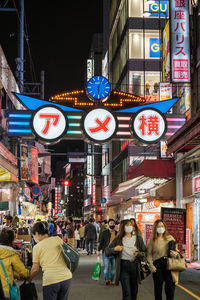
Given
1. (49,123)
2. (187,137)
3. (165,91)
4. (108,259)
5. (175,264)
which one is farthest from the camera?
(165,91)

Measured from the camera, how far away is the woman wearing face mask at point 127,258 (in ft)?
28.0

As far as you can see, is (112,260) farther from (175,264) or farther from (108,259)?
(175,264)

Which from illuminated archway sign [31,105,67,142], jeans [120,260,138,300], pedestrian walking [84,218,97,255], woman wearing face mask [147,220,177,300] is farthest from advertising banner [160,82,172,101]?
jeans [120,260,138,300]

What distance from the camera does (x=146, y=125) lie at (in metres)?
13.4

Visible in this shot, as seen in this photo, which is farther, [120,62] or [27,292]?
[120,62]

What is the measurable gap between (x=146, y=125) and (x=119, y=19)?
43314 millimetres

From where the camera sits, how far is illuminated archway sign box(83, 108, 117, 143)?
13.2 meters

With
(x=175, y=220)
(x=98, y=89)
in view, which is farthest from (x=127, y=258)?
(x=98, y=89)

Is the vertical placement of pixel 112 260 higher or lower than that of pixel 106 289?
higher

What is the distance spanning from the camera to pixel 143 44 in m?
46.7

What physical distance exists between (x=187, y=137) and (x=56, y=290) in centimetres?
1186

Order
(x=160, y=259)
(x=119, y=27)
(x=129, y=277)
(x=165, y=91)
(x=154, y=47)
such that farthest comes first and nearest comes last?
(x=119, y=27), (x=154, y=47), (x=165, y=91), (x=160, y=259), (x=129, y=277)

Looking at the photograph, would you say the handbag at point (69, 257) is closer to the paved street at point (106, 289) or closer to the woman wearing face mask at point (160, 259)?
the woman wearing face mask at point (160, 259)

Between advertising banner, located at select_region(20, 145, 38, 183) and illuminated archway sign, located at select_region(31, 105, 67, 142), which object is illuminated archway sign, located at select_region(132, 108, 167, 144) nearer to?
illuminated archway sign, located at select_region(31, 105, 67, 142)
